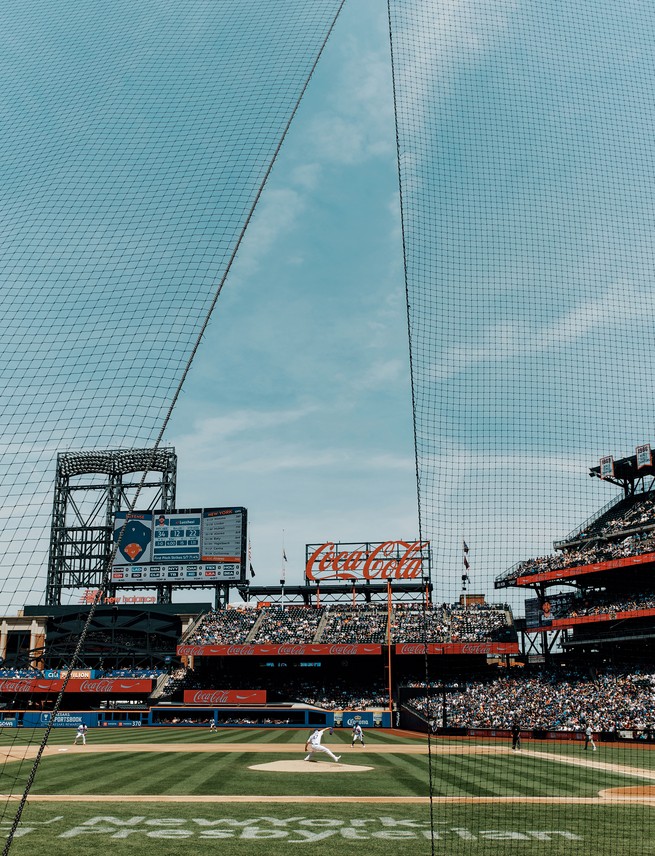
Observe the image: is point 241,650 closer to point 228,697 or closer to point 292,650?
point 292,650

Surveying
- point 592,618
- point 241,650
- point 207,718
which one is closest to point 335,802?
point 207,718

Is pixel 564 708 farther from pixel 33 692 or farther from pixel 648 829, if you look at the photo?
pixel 33 692

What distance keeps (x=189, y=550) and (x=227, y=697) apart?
15.3m

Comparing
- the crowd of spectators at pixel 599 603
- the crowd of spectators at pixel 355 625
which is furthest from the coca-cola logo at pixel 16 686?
the crowd of spectators at pixel 599 603

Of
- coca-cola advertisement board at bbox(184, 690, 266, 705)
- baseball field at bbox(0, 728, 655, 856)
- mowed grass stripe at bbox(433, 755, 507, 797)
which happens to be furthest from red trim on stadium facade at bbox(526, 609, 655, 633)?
coca-cola advertisement board at bbox(184, 690, 266, 705)

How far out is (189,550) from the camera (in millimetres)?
55062

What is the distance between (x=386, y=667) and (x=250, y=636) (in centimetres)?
970

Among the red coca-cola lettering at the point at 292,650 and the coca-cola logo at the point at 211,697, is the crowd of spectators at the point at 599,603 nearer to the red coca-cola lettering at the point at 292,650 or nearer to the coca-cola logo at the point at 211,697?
the red coca-cola lettering at the point at 292,650

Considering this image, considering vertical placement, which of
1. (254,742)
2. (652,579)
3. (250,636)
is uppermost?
(652,579)

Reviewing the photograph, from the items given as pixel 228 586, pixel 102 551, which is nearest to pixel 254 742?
pixel 228 586

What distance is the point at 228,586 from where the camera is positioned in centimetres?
5647

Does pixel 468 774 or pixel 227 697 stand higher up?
pixel 468 774

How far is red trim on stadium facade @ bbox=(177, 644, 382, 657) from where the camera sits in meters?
44.8

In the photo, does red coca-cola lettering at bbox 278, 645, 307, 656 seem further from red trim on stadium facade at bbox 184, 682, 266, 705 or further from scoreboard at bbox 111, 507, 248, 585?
scoreboard at bbox 111, 507, 248, 585
